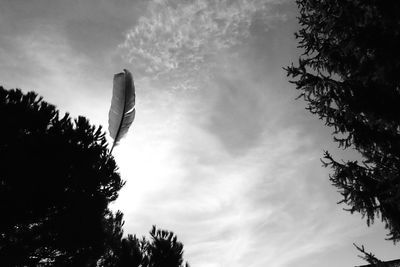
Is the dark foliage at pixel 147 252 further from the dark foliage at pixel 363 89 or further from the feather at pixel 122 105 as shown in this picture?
the dark foliage at pixel 363 89

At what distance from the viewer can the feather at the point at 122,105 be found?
7656 millimetres

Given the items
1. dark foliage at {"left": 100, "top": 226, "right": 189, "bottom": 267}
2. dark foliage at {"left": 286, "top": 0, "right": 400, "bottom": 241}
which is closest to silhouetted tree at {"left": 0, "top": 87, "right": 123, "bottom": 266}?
dark foliage at {"left": 100, "top": 226, "right": 189, "bottom": 267}

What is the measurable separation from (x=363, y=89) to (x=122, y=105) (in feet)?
21.1

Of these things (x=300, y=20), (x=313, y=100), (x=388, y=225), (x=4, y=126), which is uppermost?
(x=300, y=20)

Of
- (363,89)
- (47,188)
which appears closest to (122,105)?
(47,188)

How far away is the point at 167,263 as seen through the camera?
7.63 metres

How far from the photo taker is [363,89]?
4852 mm

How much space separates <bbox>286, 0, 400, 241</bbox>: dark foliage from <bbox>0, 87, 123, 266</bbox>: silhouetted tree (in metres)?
6.05

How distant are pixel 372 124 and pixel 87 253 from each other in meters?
7.49

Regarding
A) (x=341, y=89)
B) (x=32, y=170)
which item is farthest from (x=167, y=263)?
(x=341, y=89)

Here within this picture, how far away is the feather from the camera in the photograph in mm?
7656

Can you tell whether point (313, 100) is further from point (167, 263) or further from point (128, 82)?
point (167, 263)

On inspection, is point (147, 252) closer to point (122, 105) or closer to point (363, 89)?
point (122, 105)

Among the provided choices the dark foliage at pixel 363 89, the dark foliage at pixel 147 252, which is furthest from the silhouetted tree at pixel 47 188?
the dark foliage at pixel 363 89
